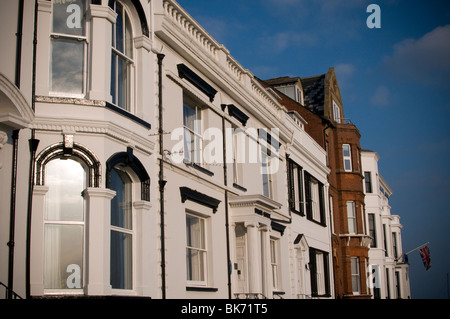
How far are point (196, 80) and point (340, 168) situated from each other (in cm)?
1919

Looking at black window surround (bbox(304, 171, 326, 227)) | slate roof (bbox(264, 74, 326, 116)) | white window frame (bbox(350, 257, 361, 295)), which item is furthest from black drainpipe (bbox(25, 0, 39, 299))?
white window frame (bbox(350, 257, 361, 295))

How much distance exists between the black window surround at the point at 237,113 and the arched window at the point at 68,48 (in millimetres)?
6884

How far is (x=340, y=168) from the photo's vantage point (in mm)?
34656

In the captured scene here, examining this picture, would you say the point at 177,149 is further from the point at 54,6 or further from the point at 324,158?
the point at 324,158

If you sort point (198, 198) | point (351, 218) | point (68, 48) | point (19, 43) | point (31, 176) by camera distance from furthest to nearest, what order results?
1. point (351, 218)
2. point (198, 198)
3. point (68, 48)
4. point (19, 43)
5. point (31, 176)

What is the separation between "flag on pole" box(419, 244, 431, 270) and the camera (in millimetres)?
50769

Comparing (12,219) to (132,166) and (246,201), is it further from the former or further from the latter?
(246,201)

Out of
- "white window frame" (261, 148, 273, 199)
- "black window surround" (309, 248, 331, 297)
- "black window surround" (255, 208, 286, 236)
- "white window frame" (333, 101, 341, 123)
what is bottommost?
"black window surround" (309, 248, 331, 297)

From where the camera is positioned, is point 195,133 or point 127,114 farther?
point 195,133

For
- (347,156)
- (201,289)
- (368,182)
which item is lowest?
(201,289)

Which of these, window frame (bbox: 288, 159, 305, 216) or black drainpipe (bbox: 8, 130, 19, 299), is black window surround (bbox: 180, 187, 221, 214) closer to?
black drainpipe (bbox: 8, 130, 19, 299)

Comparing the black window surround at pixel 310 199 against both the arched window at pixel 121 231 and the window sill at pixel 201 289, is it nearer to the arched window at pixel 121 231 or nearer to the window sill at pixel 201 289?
the window sill at pixel 201 289

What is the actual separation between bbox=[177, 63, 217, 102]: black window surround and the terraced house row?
0.04 meters

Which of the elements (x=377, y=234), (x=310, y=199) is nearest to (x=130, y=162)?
(x=310, y=199)
